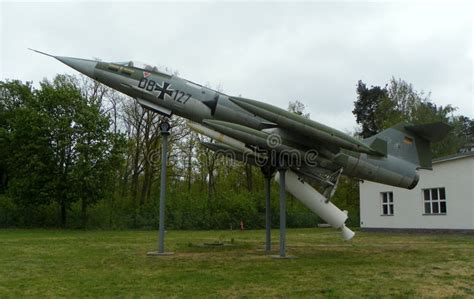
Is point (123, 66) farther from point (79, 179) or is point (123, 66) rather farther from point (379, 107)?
point (379, 107)

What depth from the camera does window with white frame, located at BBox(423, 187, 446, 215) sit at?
22.5m

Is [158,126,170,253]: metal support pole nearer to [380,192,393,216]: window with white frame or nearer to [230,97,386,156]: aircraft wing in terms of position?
[230,97,386,156]: aircraft wing

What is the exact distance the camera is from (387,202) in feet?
85.9

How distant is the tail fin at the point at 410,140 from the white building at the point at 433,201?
8588mm

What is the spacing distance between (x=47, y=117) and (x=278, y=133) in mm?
19571

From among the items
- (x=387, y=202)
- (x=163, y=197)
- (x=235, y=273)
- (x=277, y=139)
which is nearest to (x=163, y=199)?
(x=163, y=197)

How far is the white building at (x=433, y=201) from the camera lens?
832 inches

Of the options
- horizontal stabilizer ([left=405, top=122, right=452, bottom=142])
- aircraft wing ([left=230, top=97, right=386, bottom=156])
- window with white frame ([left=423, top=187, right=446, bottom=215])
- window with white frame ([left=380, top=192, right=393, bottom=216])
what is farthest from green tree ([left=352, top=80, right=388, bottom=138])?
aircraft wing ([left=230, top=97, right=386, bottom=156])

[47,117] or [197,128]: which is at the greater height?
[47,117]

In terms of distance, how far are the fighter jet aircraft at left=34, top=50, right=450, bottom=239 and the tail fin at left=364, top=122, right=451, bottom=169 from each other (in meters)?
0.03

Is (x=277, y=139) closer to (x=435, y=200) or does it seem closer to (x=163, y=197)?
(x=163, y=197)

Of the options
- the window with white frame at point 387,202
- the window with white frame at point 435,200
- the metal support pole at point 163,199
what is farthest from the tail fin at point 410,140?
the window with white frame at point 387,202

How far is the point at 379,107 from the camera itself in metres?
39.8

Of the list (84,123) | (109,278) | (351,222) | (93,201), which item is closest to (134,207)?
(93,201)
